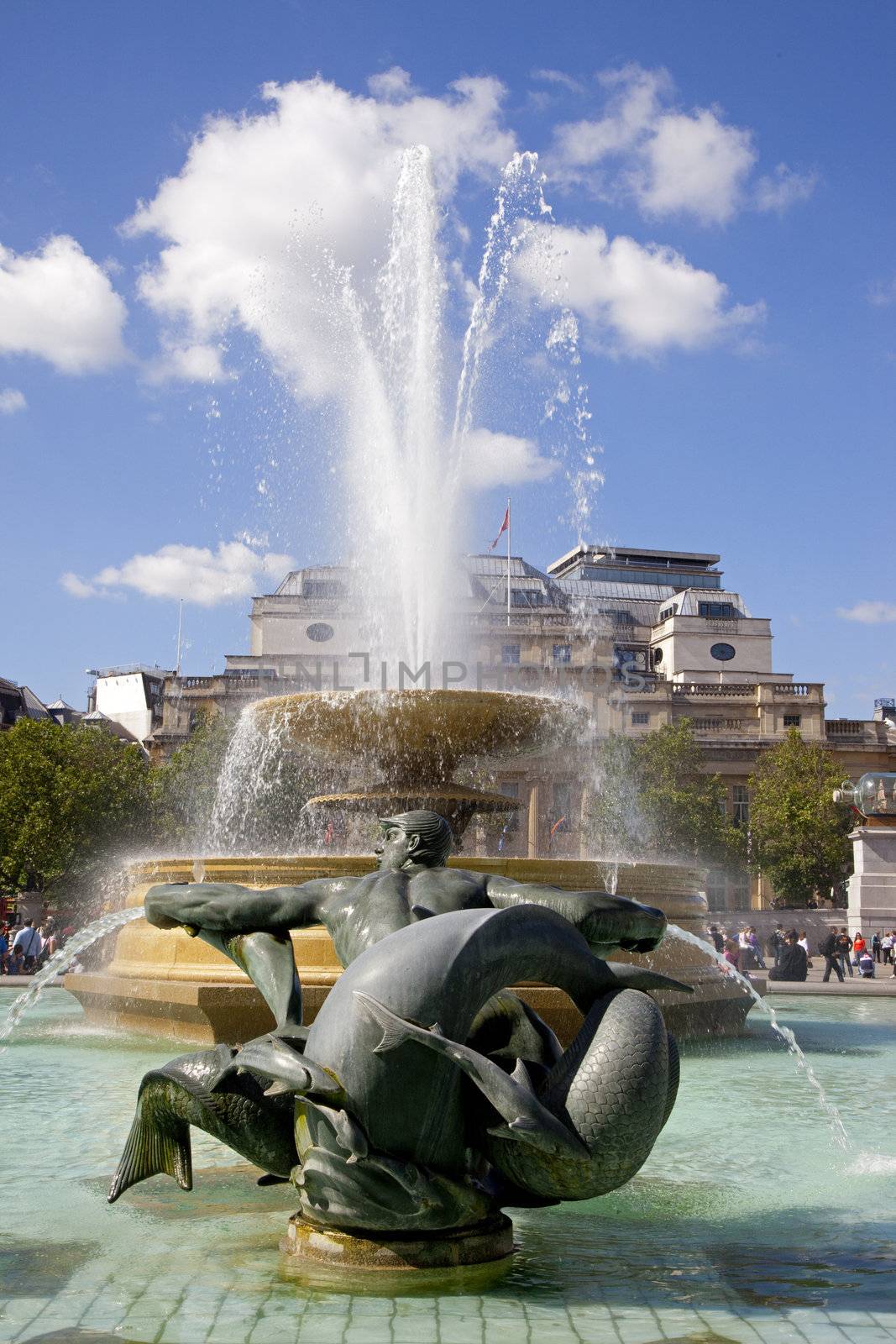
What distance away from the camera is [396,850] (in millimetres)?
4305

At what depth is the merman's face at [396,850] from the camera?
4281mm

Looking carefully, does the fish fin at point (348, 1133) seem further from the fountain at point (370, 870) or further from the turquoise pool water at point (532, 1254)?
the fountain at point (370, 870)

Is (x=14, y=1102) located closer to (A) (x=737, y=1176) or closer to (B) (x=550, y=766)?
(A) (x=737, y=1176)

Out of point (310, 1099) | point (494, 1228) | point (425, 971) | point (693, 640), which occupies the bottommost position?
point (494, 1228)

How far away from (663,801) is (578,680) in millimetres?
12998

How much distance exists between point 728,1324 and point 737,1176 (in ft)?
7.32

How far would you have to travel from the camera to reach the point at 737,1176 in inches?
212

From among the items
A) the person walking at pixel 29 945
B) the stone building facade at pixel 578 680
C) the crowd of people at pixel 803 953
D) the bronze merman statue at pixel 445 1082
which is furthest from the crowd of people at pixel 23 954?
the stone building facade at pixel 578 680

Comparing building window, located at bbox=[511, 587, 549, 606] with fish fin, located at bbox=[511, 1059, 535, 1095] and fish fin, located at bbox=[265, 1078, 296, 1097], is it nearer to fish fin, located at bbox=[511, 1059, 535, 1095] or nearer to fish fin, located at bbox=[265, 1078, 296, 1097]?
fish fin, located at bbox=[511, 1059, 535, 1095]

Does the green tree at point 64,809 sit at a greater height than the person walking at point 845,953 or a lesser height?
greater

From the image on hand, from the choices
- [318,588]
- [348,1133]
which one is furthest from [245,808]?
[348,1133]

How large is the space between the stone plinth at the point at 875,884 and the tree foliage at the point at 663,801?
54.8 ft

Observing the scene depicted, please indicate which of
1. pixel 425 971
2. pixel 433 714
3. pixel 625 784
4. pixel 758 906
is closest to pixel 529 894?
pixel 425 971

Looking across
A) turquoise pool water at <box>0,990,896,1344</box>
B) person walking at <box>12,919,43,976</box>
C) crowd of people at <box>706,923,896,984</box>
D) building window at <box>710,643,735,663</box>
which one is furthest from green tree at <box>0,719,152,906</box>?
building window at <box>710,643,735,663</box>
